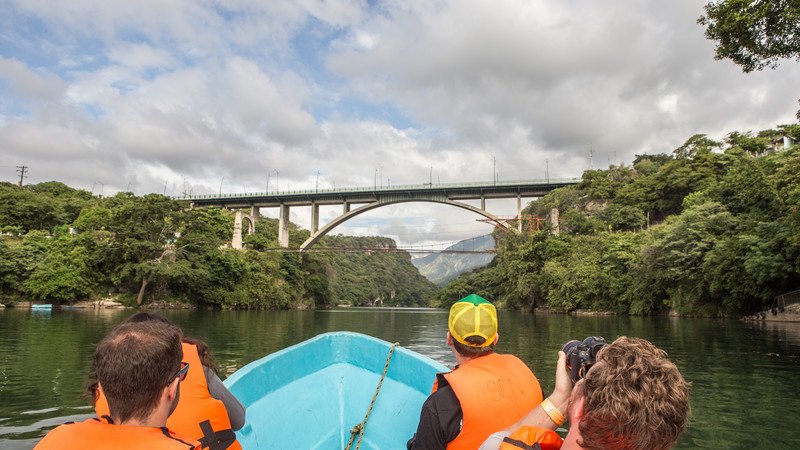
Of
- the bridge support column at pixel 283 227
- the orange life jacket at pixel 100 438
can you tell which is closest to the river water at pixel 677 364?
the orange life jacket at pixel 100 438

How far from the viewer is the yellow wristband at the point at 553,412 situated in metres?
1.43

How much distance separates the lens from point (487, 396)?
6.21 feet

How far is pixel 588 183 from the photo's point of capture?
4538 centimetres

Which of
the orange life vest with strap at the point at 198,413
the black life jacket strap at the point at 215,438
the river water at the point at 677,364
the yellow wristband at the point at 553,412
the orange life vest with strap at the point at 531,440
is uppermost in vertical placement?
the yellow wristband at the point at 553,412

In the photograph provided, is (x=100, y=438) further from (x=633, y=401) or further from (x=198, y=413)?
(x=633, y=401)

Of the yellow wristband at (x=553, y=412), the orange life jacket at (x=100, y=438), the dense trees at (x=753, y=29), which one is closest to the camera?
the orange life jacket at (x=100, y=438)

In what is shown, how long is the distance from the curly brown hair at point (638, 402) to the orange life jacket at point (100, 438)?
1.08 metres

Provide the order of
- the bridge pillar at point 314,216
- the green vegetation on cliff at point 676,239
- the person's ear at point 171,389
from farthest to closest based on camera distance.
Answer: the bridge pillar at point 314,216, the green vegetation on cliff at point 676,239, the person's ear at point 171,389

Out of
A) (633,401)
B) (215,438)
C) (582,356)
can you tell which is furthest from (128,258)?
(633,401)

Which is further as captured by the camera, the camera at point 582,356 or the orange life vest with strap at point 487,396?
the orange life vest with strap at point 487,396

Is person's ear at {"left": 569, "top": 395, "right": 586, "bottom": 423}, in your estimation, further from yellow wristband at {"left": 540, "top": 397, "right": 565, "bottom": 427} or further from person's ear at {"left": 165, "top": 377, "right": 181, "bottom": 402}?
person's ear at {"left": 165, "top": 377, "right": 181, "bottom": 402}

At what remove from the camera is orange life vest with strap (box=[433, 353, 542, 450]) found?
1868mm

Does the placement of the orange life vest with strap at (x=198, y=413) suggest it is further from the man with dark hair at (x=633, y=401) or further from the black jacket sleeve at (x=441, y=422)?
the man with dark hair at (x=633, y=401)

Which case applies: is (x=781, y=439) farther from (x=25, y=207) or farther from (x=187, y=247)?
(x=25, y=207)
